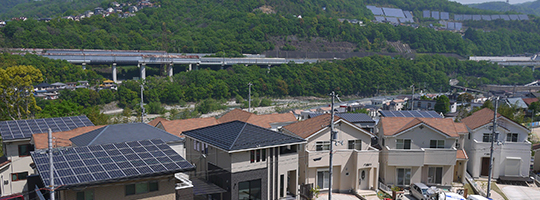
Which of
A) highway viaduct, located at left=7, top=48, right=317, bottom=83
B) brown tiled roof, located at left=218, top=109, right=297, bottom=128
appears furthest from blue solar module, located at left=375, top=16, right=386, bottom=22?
brown tiled roof, located at left=218, top=109, right=297, bottom=128

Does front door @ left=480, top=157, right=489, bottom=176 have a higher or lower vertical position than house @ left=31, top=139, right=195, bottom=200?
lower

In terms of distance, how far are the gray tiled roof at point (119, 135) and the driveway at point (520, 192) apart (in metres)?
14.8

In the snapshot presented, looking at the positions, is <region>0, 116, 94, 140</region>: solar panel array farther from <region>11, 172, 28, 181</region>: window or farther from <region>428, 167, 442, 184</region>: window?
<region>428, 167, 442, 184</region>: window

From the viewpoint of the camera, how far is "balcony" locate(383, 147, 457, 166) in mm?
17750

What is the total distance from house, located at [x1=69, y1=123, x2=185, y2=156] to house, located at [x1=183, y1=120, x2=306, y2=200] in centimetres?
93

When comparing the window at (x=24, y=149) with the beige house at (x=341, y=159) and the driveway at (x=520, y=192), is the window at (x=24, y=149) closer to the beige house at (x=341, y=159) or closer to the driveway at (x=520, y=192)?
the beige house at (x=341, y=159)

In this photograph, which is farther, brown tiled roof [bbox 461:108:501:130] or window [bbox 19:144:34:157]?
brown tiled roof [bbox 461:108:501:130]

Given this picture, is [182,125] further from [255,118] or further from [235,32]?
[235,32]

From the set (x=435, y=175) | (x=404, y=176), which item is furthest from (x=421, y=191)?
(x=435, y=175)

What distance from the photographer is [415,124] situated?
17922 mm

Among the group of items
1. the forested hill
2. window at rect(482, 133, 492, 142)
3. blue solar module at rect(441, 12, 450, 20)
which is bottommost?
window at rect(482, 133, 492, 142)

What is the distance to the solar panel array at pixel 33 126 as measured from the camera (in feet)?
49.9

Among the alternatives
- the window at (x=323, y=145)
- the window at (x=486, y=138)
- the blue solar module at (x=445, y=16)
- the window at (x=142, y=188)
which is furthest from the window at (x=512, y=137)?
the blue solar module at (x=445, y=16)

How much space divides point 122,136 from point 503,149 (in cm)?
1750
